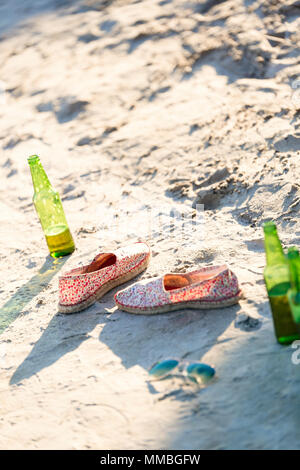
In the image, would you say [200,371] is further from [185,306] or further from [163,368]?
[185,306]

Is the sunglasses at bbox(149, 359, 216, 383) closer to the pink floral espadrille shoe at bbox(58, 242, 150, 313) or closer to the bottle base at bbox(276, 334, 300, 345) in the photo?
the bottle base at bbox(276, 334, 300, 345)

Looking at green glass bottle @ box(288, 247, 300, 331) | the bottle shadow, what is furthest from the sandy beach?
green glass bottle @ box(288, 247, 300, 331)

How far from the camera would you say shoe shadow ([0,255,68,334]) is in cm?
288

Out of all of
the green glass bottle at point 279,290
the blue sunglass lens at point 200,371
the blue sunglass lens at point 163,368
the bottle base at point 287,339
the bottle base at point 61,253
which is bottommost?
the bottle base at point 61,253

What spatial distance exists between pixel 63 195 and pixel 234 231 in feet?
4.68

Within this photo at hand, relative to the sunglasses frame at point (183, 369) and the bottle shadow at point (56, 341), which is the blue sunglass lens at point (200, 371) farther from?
the bottle shadow at point (56, 341)

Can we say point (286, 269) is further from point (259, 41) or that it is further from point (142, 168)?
point (259, 41)

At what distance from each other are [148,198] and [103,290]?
1.09 metres

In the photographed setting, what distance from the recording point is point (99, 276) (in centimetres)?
277

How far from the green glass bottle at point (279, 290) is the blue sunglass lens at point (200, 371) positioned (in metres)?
0.28

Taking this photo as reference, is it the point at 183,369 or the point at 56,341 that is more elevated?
the point at 183,369

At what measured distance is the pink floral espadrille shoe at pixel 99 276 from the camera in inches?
106

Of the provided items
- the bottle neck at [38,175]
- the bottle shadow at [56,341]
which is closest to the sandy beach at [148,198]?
the bottle shadow at [56,341]

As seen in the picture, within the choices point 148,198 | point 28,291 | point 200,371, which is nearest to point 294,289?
point 200,371
